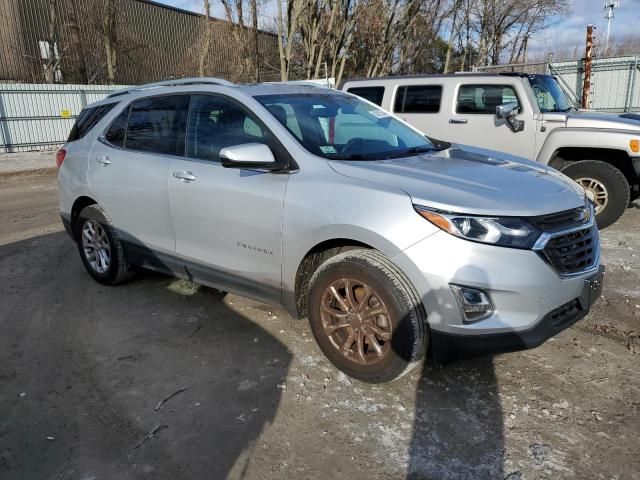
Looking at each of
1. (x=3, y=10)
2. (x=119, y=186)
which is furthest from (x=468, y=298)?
(x=3, y=10)

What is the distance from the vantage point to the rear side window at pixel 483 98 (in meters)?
7.17

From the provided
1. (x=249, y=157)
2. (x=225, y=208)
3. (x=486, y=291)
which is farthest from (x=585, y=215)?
(x=225, y=208)

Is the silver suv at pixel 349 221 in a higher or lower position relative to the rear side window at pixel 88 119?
lower

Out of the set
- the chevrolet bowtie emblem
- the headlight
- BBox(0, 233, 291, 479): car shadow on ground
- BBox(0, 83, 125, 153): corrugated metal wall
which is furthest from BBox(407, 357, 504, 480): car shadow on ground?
BBox(0, 83, 125, 153): corrugated metal wall

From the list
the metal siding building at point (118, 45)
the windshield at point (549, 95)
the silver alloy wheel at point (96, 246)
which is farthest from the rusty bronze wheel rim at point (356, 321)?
the metal siding building at point (118, 45)

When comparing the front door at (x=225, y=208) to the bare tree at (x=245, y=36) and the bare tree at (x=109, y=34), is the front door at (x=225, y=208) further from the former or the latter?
the bare tree at (x=109, y=34)

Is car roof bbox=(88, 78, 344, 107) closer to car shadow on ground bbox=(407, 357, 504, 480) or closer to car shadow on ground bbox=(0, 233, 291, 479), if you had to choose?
car shadow on ground bbox=(0, 233, 291, 479)

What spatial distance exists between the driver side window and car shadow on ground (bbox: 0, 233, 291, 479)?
133 cm

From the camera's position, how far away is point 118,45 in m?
27.5

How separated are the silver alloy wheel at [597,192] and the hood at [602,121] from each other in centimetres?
65

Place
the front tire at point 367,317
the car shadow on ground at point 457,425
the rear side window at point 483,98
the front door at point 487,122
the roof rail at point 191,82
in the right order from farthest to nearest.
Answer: the rear side window at point 483,98 → the front door at point 487,122 → the roof rail at point 191,82 → the front tire at point 367,317 → the car shadow on ground at point 457,425

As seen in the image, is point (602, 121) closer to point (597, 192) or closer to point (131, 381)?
Result: point (597, 192)

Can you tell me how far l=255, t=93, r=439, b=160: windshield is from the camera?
352 centimetres

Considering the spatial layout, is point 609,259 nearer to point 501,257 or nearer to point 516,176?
point 516,176
